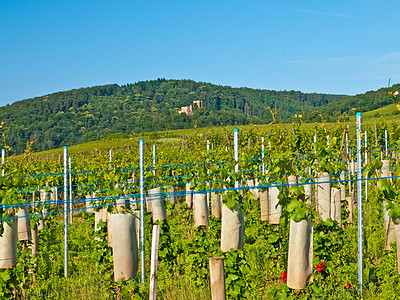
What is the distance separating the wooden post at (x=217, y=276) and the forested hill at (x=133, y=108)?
71.5 metres

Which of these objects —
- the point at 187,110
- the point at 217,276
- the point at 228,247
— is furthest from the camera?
the point at 187,110

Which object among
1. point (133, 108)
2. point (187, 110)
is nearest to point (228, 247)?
point (187, 110)

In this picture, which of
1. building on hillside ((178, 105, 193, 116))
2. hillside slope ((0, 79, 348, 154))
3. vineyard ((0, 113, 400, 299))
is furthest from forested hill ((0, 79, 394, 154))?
vineyard ((0, 113, 400, 299))

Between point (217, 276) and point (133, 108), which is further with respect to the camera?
point (133, 108)

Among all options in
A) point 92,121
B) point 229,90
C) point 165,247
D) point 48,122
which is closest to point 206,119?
point 92,121

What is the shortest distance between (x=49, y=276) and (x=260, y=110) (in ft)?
367

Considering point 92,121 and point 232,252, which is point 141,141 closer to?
point 232,252

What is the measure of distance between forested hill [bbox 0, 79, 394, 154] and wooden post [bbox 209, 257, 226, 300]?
7150 cm

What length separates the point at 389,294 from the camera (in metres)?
3.59

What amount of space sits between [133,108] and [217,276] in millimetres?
113289

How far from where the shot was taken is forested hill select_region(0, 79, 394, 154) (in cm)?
8400

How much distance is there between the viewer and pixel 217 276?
265 centimetres

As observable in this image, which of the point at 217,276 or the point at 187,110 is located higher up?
the point at 187,110

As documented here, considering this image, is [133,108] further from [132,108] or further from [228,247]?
[228,247]
